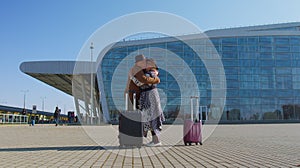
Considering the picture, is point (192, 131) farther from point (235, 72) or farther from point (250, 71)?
point (250, 71)

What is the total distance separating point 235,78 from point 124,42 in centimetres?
1442

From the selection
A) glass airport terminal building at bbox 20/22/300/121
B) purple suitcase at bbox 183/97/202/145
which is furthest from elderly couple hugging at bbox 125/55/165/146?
glass airport terminal building at bbox 20/22/300/121

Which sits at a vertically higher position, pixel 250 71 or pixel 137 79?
pixel 250 71

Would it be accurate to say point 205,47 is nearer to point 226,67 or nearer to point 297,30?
point 226,67

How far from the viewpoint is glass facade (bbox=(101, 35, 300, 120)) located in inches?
1678

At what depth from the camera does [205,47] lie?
42562mm

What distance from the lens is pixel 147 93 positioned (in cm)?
804

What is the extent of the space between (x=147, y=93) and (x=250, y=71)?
38.1 metres

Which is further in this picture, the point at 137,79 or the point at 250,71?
the point at 250,71

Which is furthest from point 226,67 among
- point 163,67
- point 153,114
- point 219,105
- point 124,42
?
point 153,114

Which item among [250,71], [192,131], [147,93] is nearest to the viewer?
[147,93]

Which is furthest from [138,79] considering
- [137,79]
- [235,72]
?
[235,72]

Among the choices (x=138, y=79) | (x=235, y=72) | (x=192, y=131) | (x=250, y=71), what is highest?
(x=250, y=71)

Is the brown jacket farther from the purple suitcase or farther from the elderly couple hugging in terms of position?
the purple suitcase
